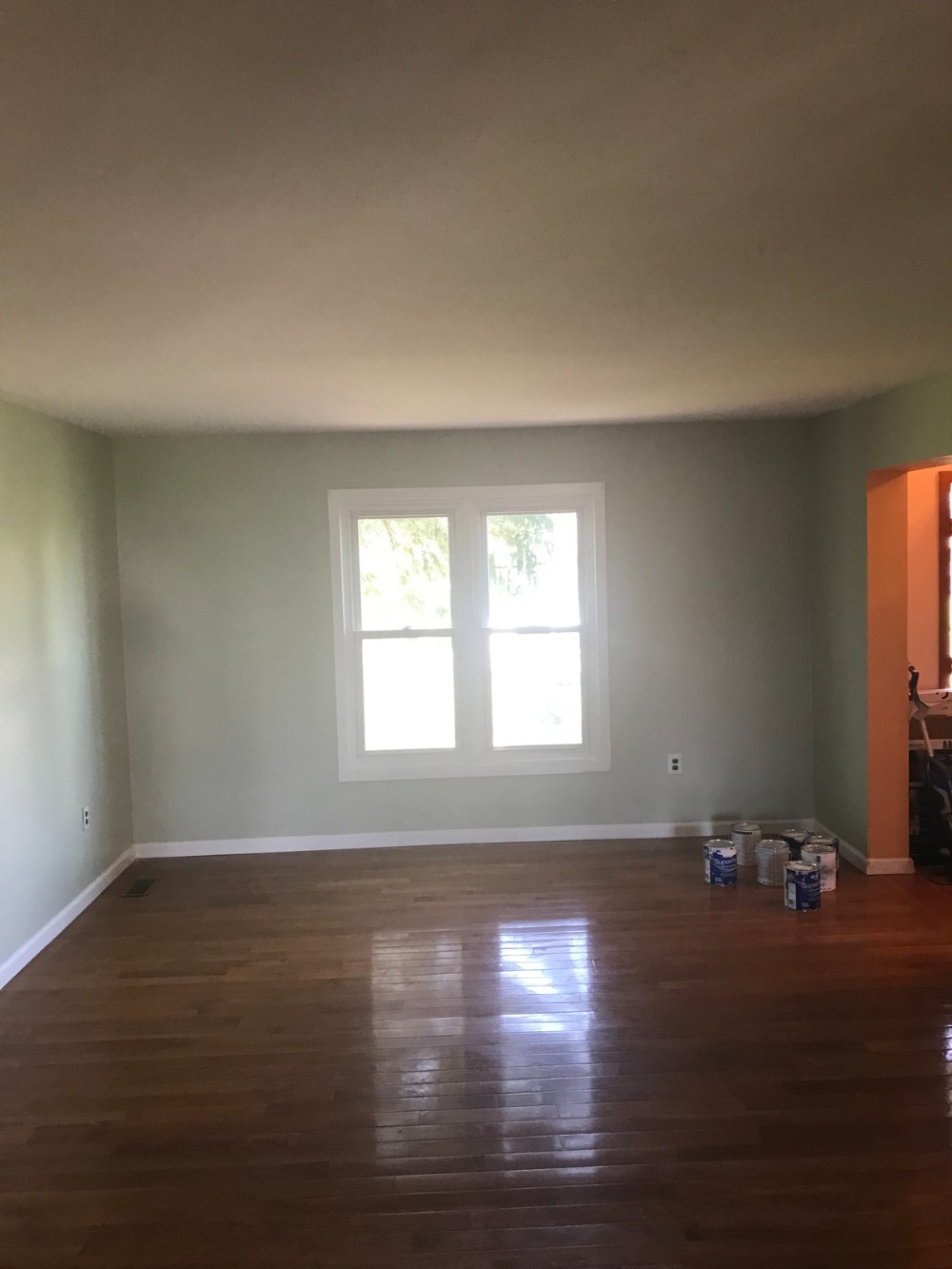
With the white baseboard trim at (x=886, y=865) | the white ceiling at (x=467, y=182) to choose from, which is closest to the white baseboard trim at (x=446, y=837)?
the white baseboard trim at (x=886, y=865)

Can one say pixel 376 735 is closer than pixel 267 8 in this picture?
No

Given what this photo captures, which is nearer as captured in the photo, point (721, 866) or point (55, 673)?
point (55, 673)

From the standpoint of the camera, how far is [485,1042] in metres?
3.21

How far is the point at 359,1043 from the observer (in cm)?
324

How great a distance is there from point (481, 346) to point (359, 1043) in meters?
2.49

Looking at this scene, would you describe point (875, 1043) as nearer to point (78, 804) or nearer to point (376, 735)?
point (376, 735)

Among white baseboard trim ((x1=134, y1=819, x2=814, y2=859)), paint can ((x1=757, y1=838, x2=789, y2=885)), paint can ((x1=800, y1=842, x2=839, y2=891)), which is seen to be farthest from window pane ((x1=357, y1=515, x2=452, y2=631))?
paint can ((x1=800, y1=842, x2=839, y2=891))

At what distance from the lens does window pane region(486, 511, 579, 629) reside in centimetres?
537

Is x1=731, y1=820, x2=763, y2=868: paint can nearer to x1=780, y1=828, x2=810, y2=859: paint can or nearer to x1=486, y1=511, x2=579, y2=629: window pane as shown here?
x1=780, y1=828, x2=810, y2=859: paint can

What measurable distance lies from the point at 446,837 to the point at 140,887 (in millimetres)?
1728

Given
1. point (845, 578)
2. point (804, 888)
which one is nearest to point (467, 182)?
point (804, 888)

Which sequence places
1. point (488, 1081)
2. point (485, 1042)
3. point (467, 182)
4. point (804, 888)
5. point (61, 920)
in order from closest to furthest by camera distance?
point (467, 182) < point (488, 1081) < point (485, 1042) < point (804, 888) < point (61, 920)

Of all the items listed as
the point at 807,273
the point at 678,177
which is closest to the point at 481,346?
the point at 807,273

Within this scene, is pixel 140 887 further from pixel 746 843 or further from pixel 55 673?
pixel 746 843
